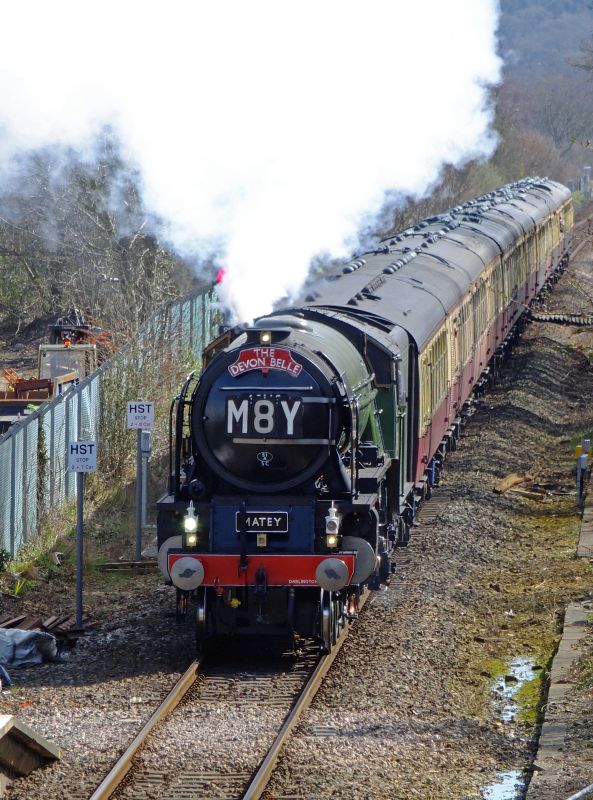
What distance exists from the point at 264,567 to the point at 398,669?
1.31m

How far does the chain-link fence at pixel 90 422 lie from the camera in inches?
556

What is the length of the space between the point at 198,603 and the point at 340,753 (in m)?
2.35

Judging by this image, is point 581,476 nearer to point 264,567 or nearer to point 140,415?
point 140,415

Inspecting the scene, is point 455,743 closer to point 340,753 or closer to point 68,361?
point 340,753

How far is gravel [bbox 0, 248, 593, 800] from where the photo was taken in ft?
25.7

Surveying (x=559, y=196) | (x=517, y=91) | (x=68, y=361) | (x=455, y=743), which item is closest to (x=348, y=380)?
(x=455, y=743)

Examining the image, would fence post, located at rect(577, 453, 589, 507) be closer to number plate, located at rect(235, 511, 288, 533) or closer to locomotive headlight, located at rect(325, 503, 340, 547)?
locomotive headlight, located at rect(325, 503, 340, 547)

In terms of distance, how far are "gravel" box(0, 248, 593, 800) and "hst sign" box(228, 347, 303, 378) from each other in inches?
94.4

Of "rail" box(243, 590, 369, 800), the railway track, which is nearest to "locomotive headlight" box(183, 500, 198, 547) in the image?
the railway track

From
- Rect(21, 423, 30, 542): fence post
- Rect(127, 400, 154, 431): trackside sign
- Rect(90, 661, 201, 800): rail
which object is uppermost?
Rect(127, 400, 154, 431): trackside sign

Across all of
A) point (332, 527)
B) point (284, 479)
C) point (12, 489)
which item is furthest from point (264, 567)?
point (12, 489)

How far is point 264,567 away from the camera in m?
9.97

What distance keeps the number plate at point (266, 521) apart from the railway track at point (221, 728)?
1113 millimetres

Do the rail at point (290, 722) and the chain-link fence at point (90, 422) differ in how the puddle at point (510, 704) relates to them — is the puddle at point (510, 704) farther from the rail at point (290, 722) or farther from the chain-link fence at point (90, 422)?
the chain-link fence at point (90, 422)
